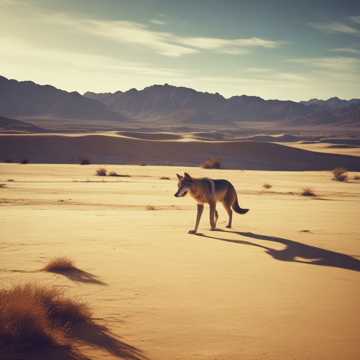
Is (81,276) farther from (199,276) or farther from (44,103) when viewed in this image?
(44,103)

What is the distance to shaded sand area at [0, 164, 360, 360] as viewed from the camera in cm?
496

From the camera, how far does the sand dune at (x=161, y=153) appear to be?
50.6m

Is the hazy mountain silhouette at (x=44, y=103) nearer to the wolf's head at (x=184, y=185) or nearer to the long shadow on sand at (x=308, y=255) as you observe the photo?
the wolf's head at (x=184, y=185)

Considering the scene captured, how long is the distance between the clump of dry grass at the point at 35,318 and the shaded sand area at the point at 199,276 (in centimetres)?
27

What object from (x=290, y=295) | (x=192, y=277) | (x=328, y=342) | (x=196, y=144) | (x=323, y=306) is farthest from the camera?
(x=196, y=144)

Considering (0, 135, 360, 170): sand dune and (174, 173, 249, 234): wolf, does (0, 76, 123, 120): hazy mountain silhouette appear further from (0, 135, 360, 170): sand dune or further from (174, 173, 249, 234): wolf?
(174, 173, 249, 234): wolf

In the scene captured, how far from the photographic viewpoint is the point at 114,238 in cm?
1048

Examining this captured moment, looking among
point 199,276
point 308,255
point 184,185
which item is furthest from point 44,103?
point 199,276

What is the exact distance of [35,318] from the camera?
4645 mm

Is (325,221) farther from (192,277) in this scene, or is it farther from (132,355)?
(132,355)

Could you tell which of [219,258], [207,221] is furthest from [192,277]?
[207,221]

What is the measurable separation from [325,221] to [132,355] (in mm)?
10475

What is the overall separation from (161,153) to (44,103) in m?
144

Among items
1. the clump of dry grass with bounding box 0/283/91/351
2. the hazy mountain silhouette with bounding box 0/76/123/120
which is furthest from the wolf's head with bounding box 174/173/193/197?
the hazy mountain silhouette with bounding box 0/76/123/120
